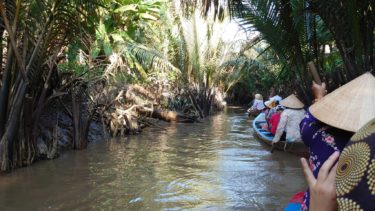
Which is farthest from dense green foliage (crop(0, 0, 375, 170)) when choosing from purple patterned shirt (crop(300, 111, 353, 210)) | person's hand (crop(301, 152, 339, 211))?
person's hand (crop(301, 152, 339, 211))

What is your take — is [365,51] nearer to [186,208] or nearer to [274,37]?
[274,37]

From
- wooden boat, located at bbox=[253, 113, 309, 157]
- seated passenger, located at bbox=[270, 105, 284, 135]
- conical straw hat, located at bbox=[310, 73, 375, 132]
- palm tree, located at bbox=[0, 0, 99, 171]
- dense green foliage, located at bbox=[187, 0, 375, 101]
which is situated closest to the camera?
conical straw hat, located at bbox=[310, 73, 375, 132]

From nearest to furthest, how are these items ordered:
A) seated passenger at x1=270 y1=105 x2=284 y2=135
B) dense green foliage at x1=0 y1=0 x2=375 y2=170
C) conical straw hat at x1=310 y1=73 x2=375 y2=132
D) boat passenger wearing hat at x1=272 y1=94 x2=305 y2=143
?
conical straw hat at x1=310 y1=73 x2=375 y2=132 → dense green foliage at x1=0 y1=0 x2=375 y2=170 → boat passenger wearing hat at x1=272 y1=94 x2=305 y2=143 → seated passenger at x1=270 y1=105 x2=284 y2=135

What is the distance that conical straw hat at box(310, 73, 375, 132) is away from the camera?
199 cm

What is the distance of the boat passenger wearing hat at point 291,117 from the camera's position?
9398 mm

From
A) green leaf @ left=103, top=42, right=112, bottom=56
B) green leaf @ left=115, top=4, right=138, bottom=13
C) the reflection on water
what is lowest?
the reflection on water

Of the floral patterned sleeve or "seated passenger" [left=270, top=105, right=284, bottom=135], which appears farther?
"seated passenger" [left=270, top=105, right=284, bottom=135]

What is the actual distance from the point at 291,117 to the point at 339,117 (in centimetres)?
754

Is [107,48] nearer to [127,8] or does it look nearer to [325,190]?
[127,8]

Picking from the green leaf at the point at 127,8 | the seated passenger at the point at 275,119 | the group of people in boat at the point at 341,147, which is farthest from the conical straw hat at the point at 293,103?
the green leaf at the point at 127,8

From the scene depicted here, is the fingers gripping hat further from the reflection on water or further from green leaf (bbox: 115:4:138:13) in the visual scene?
green leaf (bbox: 115:4:138:13)

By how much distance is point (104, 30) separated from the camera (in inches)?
613

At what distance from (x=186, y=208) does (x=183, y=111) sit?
1484cm

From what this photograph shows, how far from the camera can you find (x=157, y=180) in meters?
7.61
